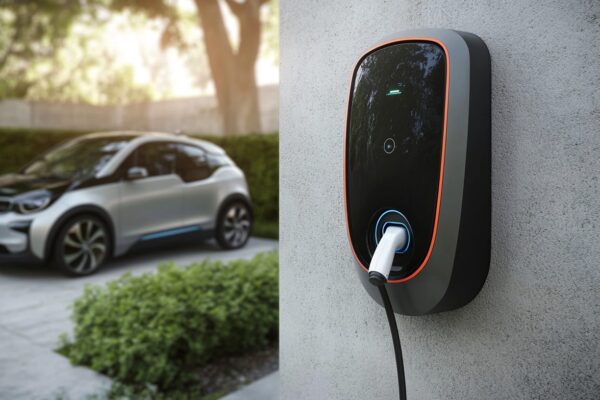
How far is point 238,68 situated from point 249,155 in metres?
4.42

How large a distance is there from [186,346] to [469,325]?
7.84 ft

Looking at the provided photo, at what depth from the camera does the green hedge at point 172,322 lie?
301cm

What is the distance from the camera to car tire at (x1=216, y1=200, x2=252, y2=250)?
7.41 metres

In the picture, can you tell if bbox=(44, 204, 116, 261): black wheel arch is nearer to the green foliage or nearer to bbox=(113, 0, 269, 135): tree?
the green foliage

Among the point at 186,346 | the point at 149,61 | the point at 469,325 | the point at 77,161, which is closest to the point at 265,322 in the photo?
the point at 186,346

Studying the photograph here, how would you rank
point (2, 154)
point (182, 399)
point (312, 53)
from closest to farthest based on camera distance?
point (312, 53) → point (182, 399) → point (2, 154)

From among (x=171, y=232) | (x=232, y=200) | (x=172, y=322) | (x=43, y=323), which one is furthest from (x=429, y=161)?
(x=232, y=200)

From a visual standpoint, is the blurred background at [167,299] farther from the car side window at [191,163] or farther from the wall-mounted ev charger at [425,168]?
the wall-mounted ev charger at [425,168]

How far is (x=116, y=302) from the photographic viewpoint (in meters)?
3.44

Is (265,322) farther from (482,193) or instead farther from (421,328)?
(482,193)

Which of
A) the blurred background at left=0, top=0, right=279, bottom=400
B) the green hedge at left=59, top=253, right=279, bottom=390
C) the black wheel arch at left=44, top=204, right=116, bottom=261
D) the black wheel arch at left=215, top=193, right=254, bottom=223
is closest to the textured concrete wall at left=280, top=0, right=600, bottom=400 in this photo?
the blurred background at left=0, top=0, right=279, bottom=400

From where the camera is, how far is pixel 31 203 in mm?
5566

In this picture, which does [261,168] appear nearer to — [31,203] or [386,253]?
[31,203]

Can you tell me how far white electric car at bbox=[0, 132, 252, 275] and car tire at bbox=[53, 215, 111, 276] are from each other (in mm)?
10
